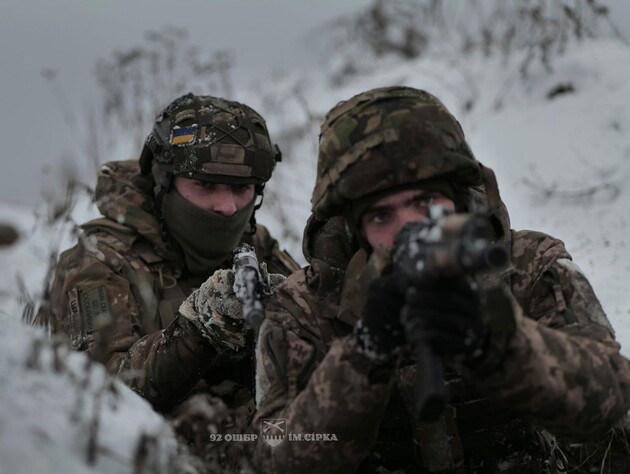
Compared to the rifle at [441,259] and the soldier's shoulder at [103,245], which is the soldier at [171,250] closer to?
the soldier's shoulder at [103,245]

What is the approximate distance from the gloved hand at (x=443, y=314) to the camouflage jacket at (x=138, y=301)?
4.71 ft

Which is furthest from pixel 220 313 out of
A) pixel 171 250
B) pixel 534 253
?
pixel 534 253

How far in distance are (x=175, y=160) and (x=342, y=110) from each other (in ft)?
4.23

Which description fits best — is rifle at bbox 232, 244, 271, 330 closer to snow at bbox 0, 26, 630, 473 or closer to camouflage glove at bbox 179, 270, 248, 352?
camouflage glove at bbox 179, 270, 248, 352

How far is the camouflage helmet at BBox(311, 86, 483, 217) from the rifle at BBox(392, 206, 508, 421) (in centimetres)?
52

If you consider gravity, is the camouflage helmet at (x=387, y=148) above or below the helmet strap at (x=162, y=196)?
below

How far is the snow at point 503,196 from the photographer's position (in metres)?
1.43

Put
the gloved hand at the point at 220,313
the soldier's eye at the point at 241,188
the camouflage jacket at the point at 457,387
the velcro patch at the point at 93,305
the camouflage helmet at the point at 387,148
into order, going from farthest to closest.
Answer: the soldier's eye at the point at 241,188 < the velcro patch at the point at 93,305 < the gloved hand at the point at 220,313 < the camouflage helmet at the point at 387,148 < the camouflage jacket at the point at 457,387

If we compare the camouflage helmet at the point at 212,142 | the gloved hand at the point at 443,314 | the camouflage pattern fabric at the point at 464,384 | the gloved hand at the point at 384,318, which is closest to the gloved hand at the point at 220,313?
the camouflage pattern fabric at the point at 464,384

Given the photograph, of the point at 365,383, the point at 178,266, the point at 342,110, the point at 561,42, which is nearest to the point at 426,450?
the point at 365,383

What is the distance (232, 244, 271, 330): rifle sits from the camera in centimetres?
217

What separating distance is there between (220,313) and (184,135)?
1.00 m

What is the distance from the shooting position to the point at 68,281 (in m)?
3.18

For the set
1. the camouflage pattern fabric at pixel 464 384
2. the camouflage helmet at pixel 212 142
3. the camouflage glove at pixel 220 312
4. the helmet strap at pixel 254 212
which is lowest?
the camouflage pattern fabric at pixel 464 384
